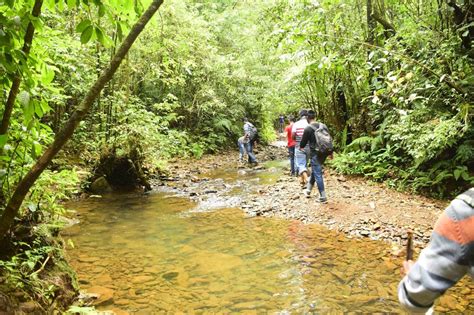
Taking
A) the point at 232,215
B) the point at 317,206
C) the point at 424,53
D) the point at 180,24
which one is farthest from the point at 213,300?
the point at 180,24

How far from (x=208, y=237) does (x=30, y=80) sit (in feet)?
16.0

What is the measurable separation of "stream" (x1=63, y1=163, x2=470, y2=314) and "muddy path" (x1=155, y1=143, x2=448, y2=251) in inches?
21.2

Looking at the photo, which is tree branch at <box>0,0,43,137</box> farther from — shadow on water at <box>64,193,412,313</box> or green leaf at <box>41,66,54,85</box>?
shadow on water at <box>64,193,412,313</box>

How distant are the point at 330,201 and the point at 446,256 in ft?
24.6

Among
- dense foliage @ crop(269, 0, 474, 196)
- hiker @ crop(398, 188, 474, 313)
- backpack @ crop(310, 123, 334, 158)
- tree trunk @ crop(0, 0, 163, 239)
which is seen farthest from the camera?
backpack @ crop(310, 123, 334, 158)

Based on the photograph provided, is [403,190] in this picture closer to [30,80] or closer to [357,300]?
[357,300]

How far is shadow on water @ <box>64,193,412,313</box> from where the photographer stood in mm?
4355

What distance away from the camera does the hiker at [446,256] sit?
136cm

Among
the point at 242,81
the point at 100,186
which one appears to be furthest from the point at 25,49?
the point at 242,81

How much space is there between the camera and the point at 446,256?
1.40 meters

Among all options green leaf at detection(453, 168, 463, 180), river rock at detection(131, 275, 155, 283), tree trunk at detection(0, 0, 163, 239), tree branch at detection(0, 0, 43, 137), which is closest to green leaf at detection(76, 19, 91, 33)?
tree trunk at detection(0, 0, 163, 239)

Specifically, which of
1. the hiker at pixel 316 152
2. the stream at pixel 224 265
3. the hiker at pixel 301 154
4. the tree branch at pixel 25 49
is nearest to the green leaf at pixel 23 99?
the tree branch at pixel 25 49

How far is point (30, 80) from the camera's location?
2.58 meters

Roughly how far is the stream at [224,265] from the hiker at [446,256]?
114 inches
